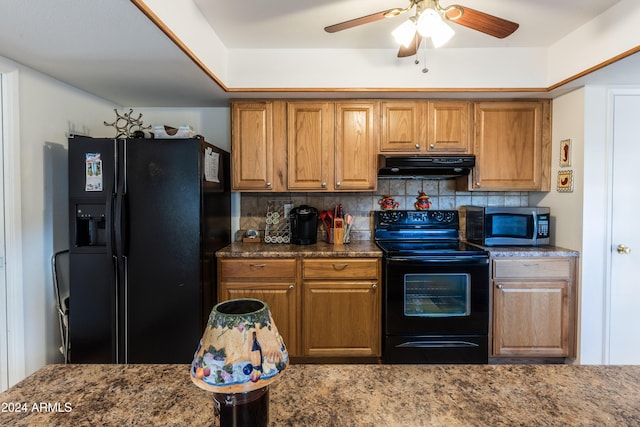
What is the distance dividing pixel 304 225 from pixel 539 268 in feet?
5.81

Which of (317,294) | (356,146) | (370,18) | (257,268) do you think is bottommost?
→ (317,294)

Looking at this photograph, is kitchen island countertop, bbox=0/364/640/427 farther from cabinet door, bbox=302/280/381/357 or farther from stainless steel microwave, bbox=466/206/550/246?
stainless steel microwave, bbox=466/206/550/246

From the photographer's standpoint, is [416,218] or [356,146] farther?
[416,218]

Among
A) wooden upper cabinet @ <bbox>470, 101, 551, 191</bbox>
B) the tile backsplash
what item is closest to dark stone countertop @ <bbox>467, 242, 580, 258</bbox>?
wooden upper cabinet @ <bbox>470, 101, 551, 191</bbox>

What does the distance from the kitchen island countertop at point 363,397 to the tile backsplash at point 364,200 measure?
→ 2.07 meters

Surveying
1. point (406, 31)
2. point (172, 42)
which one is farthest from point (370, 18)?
point (172, 42)

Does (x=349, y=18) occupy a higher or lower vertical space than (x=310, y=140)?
higher

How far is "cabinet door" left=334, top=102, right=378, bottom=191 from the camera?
261 centimetres

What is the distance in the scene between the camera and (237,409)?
0.55 m

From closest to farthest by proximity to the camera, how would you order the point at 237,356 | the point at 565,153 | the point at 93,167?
the point at 237,356 < the point at 93,167 < the point at 565,153

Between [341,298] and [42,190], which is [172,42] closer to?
[42,190]

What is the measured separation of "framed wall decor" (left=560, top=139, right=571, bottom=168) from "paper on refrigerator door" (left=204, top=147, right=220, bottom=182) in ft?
8.63

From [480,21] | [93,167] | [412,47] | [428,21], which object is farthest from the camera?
[93,167]

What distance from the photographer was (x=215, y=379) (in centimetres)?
50
